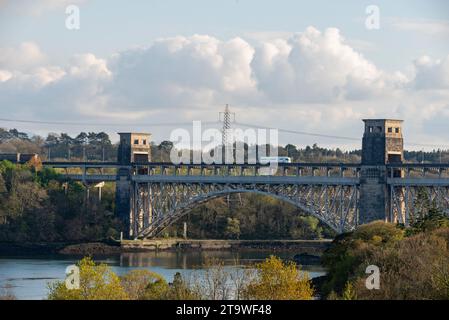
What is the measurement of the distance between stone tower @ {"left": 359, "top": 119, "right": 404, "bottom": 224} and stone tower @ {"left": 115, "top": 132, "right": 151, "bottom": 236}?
21746mm

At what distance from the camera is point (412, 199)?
261 feet

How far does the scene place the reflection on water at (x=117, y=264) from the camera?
215 ft

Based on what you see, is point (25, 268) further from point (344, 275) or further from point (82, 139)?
point (82, 139)

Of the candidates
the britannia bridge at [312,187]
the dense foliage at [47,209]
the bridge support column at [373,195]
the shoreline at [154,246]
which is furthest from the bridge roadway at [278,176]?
the shoreline at [154,246]

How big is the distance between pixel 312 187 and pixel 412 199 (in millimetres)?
8390

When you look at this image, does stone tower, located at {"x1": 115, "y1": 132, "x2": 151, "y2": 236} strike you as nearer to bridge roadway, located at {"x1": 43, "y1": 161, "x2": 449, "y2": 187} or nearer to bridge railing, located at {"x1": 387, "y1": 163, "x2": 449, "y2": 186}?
bridge roadway, located at {"x1": 43, "y1": 161, "x2": 449, "y2": 187}

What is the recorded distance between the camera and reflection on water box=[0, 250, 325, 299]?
Answer: 215 feet

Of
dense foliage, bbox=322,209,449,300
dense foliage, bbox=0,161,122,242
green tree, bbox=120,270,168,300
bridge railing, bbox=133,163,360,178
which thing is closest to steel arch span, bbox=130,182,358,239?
bridge railing, bbox=133,163,360,178

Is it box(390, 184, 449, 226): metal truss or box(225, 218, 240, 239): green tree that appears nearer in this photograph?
box(390, 184, 449, 226): metal truss

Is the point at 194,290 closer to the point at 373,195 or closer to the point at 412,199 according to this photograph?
the point at 412,199

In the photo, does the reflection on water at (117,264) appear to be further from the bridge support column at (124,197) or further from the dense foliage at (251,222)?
the dense foliage at (251,222)

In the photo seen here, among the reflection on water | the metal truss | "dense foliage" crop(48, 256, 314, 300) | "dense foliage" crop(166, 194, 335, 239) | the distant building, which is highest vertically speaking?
the distant building
